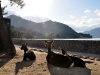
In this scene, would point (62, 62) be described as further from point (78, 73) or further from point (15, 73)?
point (15, 73)

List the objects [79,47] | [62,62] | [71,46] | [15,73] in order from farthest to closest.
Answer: [71,46], [79,47], [62,62], [15,73]

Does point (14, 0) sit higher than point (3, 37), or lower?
higher

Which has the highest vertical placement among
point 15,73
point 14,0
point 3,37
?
point 14,0

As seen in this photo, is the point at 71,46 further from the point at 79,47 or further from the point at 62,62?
the point at 62,62

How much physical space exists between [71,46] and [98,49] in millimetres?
4755

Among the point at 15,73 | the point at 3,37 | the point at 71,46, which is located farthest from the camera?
the point at 71,46

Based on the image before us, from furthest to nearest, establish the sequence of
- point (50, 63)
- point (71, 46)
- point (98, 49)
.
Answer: point (71, 46) → point (98, 49) → point (50, 63)

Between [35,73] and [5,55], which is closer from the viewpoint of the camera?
[35,73]

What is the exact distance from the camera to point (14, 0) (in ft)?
60.8

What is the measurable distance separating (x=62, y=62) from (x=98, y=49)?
1050cm

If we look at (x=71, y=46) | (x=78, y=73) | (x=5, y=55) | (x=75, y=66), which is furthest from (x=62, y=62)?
(x=71, y=46)

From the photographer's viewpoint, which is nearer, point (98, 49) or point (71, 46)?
point (98, 49)

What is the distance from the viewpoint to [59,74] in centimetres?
677

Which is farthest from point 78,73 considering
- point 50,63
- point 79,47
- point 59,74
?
point 79,47
